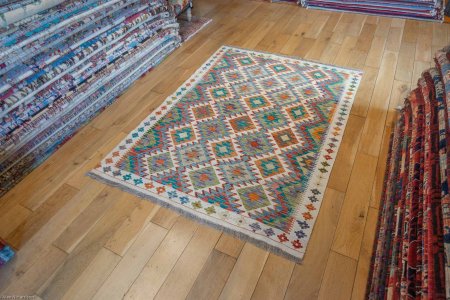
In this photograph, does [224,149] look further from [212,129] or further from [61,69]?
[61,69]

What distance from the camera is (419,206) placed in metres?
1.11

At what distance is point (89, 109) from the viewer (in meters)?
2.09

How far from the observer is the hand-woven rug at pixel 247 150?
4.90ft

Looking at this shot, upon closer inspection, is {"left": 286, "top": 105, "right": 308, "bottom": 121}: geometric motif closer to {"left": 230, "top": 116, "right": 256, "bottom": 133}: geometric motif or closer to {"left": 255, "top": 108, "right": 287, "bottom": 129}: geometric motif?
{"left": 255, "top": 108, "right": 287, "bottom": 129}: geometric motif

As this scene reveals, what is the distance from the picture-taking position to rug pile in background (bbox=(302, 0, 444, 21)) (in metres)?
3.06

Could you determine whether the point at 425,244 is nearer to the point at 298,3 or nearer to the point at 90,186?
the point at 90,186

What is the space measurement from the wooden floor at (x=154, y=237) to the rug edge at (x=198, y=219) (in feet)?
0.09

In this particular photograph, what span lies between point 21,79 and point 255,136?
4.57 feet

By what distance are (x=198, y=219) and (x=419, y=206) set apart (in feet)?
3.10

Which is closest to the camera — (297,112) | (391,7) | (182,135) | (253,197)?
(253,197)

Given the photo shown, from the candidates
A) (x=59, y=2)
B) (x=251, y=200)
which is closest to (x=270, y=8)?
(x=59, y=2)

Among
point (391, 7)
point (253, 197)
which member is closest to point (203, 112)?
point (253, 197)

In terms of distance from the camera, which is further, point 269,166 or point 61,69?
point 61,69

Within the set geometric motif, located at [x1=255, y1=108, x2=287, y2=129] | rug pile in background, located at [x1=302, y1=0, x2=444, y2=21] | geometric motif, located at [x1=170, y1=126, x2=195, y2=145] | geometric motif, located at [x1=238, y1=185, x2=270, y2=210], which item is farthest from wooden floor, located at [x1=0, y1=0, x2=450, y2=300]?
rug pile in background, located at [x1=302, y1=0, x2=444, y2=21]
